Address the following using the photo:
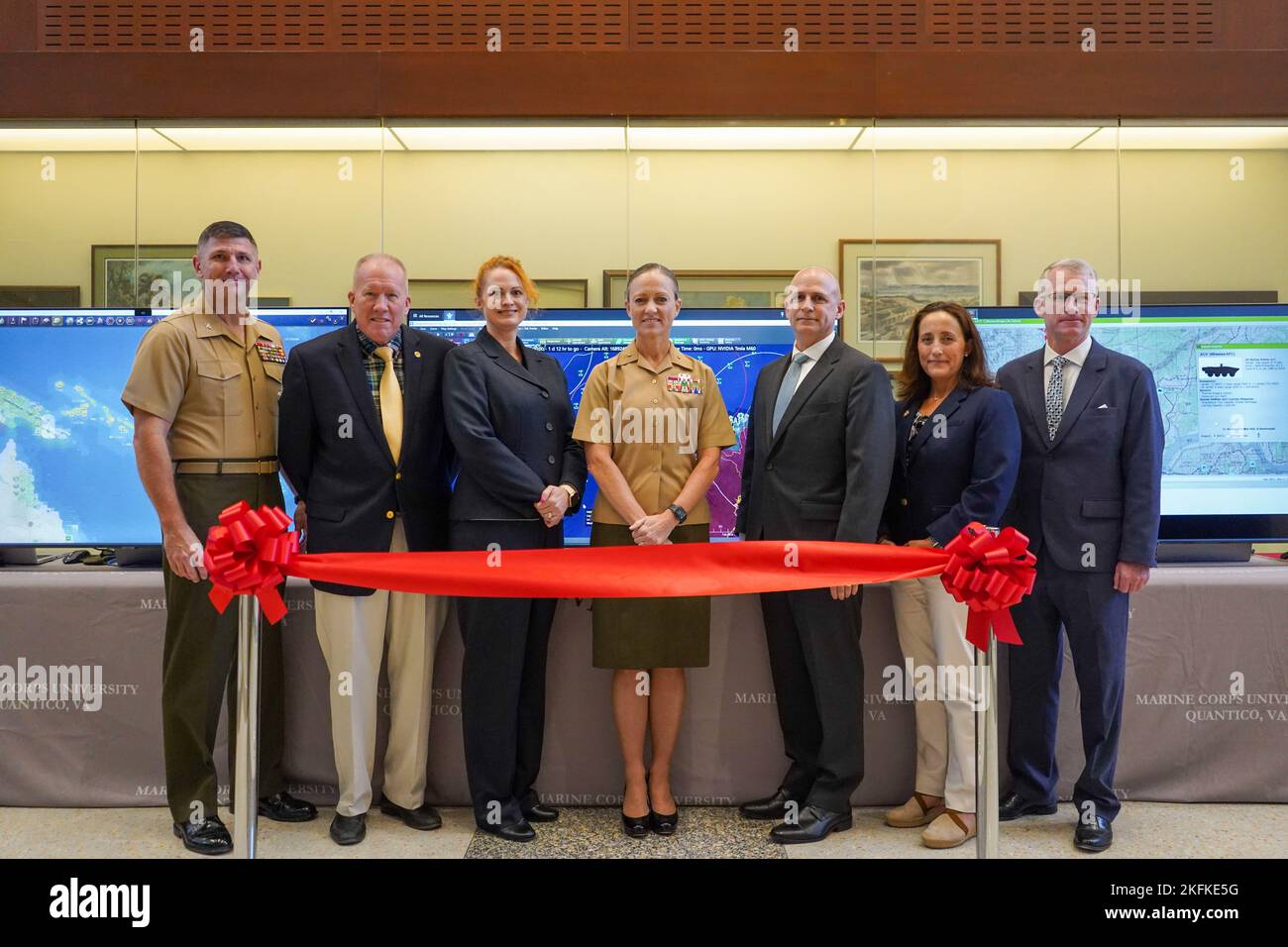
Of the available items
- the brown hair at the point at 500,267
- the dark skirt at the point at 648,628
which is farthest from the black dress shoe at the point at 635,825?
the brown hair at the point at 500,267

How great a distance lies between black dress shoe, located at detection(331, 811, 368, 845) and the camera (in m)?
2.79

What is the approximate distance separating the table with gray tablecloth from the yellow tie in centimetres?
69

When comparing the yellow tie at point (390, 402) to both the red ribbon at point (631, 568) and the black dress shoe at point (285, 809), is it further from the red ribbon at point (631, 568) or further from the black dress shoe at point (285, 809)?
the black dress shoe at point (285, 809)

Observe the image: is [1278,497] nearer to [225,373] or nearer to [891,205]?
[891,205]

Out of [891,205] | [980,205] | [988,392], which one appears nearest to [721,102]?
[891,205]

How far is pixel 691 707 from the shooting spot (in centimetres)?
315

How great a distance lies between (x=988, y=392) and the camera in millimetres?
2781

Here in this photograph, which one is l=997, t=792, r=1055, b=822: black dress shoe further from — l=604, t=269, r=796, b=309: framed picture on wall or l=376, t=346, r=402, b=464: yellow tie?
l=604, t=269, r=796, b=309: framed picture on wall

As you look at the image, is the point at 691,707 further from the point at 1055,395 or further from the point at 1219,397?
the point at 1219,397

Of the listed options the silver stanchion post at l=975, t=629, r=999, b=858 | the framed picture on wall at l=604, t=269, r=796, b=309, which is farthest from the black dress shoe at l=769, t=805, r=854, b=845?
the framed picture on wall at l=604, t=269, r=796, b=309

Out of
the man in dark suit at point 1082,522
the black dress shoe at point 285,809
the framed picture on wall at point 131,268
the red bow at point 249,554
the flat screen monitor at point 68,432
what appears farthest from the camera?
the framed picture on wall at point 131,268

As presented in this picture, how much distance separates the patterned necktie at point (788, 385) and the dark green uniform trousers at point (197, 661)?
1.69 m

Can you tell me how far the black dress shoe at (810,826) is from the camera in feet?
9.14

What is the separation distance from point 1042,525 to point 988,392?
480 mm
